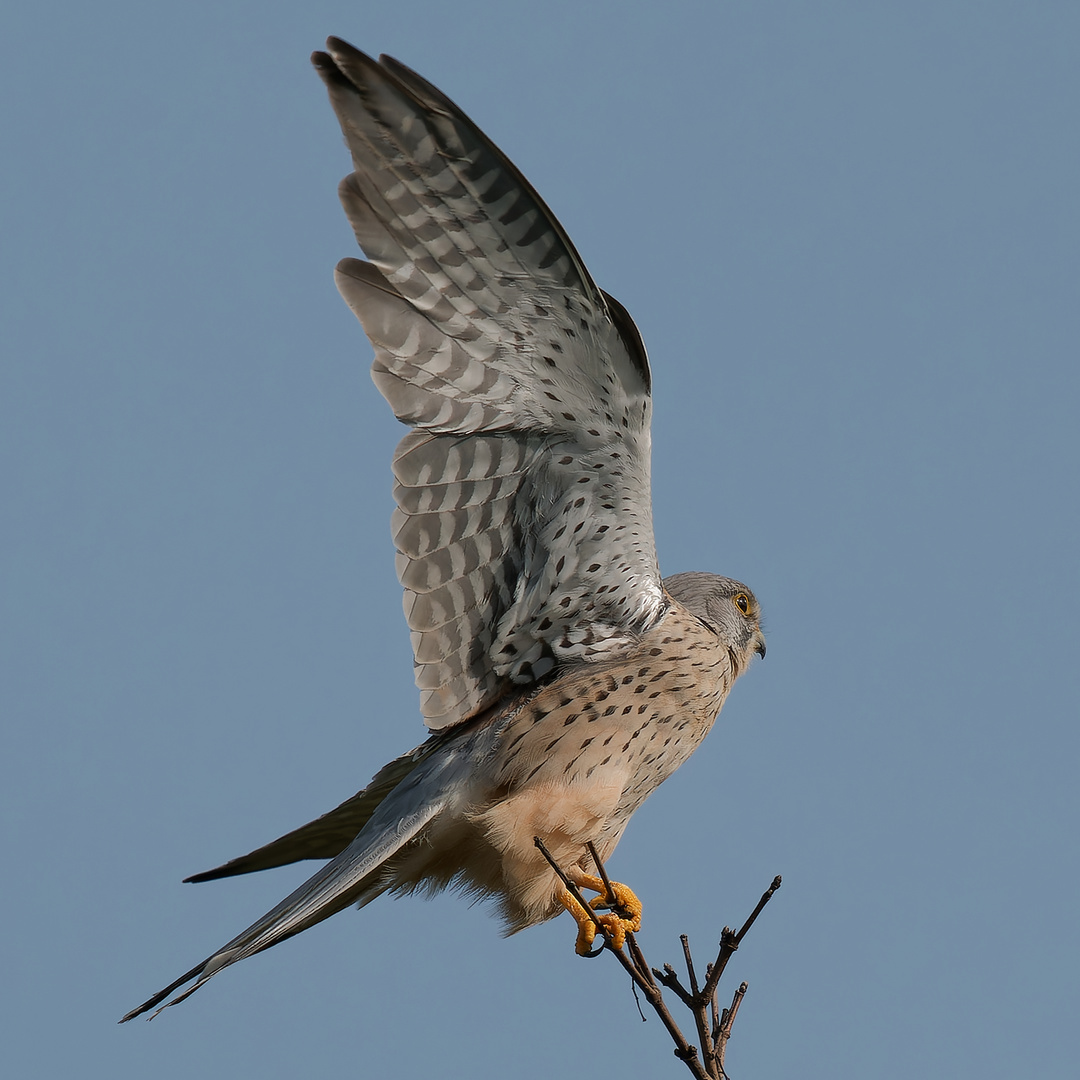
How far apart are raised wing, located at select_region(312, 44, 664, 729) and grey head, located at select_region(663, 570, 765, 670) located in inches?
26.3

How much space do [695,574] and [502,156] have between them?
2.20 m

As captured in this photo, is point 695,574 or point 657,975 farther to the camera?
point 695,574

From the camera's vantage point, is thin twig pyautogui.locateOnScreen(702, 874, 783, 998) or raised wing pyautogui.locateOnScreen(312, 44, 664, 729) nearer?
thin twig pyautogui.locateOnScreen(702, 874, 783, 998)

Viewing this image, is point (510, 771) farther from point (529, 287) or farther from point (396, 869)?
point (529, 287)

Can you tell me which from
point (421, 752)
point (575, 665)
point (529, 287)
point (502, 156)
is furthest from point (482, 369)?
point (421, 752)

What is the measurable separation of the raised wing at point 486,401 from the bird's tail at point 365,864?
0.17 meters

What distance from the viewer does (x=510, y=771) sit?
12.5 feet

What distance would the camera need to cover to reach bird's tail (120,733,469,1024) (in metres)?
3.33

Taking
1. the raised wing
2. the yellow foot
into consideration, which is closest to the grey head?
the raised wing

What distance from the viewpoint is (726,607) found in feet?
15.6

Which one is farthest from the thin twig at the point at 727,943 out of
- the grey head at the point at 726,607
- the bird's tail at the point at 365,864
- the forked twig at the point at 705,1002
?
the grey head at the point at 726,607

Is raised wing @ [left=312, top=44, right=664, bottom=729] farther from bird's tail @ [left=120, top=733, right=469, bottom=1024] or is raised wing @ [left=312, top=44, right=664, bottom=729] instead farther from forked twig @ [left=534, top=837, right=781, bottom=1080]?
forked twig @ [left=534, top=837, right=781, bottom=1080]

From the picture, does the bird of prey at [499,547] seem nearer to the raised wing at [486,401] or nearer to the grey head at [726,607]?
the raised wing at [486,401]

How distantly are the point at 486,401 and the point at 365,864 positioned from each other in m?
1.41
